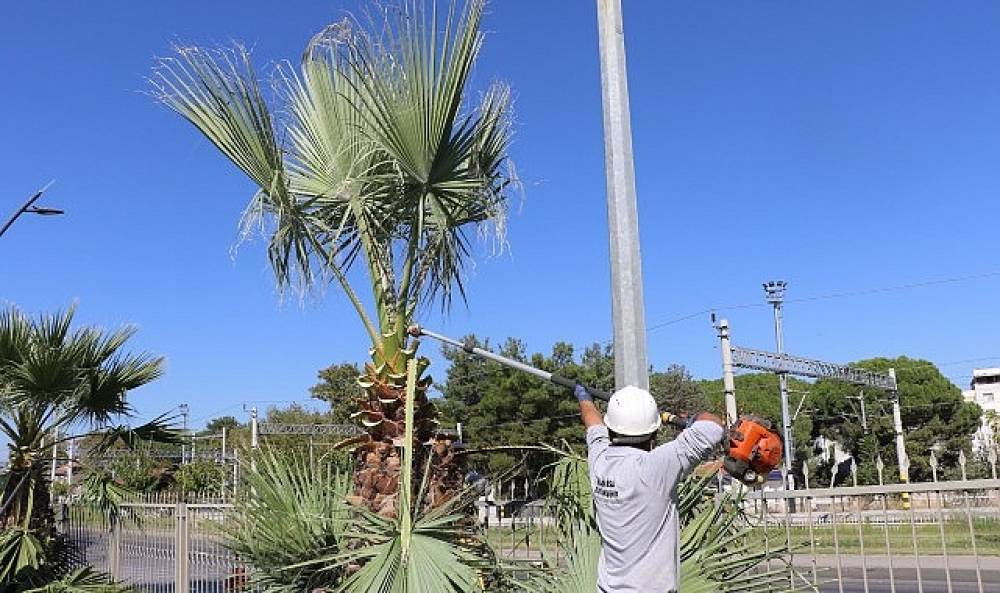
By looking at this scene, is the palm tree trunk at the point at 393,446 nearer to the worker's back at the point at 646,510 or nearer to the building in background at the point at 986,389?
the worker's back at the point at 646,510

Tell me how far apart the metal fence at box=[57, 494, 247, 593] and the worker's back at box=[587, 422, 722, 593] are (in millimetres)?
5075

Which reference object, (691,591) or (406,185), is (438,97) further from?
(691,591)

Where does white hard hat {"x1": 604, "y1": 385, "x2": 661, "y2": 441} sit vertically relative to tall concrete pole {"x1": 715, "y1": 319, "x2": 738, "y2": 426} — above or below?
below

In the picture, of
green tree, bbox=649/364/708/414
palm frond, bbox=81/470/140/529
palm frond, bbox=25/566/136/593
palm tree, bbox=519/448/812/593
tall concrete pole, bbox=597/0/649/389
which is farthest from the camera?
green tree, bbox=649/364/708/414

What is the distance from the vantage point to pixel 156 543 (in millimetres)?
9180

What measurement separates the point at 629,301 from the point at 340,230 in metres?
2.39

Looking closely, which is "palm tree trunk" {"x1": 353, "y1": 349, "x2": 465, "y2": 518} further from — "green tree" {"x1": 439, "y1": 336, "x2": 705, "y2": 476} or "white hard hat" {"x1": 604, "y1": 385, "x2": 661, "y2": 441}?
"green tree" {"x1": 439, "y1": 336, "x2": 705, "y2": 476}

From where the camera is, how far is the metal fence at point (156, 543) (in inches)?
320

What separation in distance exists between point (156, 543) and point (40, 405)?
2.16m

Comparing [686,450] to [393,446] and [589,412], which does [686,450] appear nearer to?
[589,412]

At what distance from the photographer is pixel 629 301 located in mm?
3443

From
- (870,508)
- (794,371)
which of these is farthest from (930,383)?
(870,508)

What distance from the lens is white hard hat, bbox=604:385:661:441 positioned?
3012 millimetres

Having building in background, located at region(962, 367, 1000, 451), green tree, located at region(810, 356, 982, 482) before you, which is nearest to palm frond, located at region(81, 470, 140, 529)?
green tree, located at region(810, 356, 982, 482)
